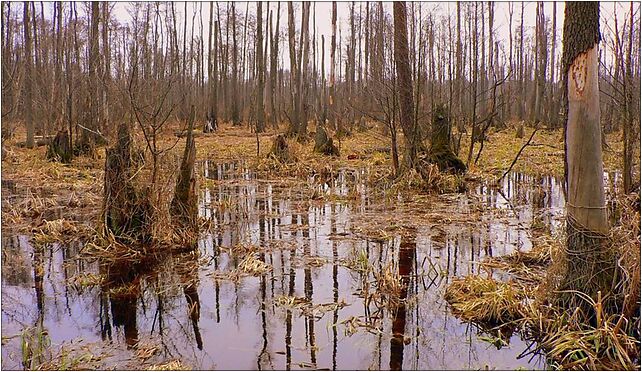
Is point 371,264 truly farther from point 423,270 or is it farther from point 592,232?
point 592,232

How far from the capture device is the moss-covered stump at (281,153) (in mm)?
14125

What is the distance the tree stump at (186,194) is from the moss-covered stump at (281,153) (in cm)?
687

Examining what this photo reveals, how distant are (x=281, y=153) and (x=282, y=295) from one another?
9445 millimetres

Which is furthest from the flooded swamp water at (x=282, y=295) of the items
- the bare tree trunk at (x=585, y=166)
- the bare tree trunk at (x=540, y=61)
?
the bare tree trunk at (x=540, y=61)

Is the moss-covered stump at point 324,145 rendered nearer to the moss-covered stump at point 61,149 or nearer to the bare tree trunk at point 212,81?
the moss-covered stump at point 61,149

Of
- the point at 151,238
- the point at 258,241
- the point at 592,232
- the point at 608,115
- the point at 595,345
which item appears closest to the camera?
the point at 595,345

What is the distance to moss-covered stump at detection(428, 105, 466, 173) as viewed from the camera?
1167 cm

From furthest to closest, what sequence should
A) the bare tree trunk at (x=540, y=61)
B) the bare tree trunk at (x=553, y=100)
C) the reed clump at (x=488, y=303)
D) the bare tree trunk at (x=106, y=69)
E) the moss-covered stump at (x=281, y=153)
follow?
the bare tree trunk at (x=553, y=100) → the bare tree trunk at (x=540, y=61) → the moss-covered stump at (x=281, y=153) → the bare tree trunk at (x=106, y=69) → the reed clump at (x=488, y=303)

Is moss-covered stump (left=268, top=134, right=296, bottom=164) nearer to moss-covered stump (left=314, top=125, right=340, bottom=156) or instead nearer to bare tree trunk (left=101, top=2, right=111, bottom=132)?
moss-covered stump (left=314, top=125, right=340, bottom=156)

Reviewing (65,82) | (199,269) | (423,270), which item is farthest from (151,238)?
(65,82)

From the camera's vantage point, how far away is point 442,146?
38.6ft

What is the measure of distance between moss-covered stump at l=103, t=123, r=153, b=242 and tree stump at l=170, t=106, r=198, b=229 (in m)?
0.49

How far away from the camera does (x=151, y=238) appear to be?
21.4 ft

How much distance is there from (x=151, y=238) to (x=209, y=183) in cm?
512
